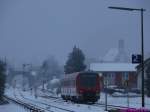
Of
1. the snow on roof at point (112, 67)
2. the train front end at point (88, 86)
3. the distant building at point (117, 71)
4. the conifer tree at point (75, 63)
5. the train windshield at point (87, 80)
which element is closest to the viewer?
the train front end at point (88, 86)

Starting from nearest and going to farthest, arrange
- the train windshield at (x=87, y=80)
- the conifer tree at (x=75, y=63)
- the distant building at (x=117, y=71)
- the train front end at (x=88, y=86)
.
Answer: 1. the train front end at (x=88, y=86)
2. the train windshield at (x=87, y=80)
3. the conifer tree at (x=75, y=63)
4. the distant building at (x=117, y=71)

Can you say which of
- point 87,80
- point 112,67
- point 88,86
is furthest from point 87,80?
point 112,67

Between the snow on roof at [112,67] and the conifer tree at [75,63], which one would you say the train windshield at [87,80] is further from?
the snow on roof at [112,67]

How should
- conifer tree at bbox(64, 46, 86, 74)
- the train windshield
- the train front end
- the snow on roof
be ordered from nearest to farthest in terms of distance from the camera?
1. the train front end
2. the train windshield
3. conifer tree at bbox(64, 46, 86, 74)
4. the snow on roof

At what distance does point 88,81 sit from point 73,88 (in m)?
2.58

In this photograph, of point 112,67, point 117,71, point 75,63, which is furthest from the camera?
point 112,67

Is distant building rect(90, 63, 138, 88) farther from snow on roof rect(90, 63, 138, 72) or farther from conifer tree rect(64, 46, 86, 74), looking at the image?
conifer tree rect(64, 46, 86, 74)

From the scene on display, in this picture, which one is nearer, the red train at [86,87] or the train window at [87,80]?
the red train at [86,87]

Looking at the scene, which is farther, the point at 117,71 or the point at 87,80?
the point at 117,71

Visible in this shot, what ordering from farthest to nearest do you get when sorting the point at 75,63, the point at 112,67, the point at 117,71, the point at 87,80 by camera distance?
the point at 112,67
the point at 117,71
the point at 75,63
the point at 87,80

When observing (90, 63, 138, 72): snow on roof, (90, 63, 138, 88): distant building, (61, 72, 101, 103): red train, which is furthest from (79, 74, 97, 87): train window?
(90, 63, 138, 72): snow on roof

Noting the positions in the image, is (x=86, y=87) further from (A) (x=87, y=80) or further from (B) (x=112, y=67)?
(B) (x=112, y=67)

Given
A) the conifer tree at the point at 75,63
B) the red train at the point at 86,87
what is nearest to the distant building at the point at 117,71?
the conifer tree at the point at 75,63

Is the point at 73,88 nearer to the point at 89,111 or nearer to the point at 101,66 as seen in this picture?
the point at 89,111
